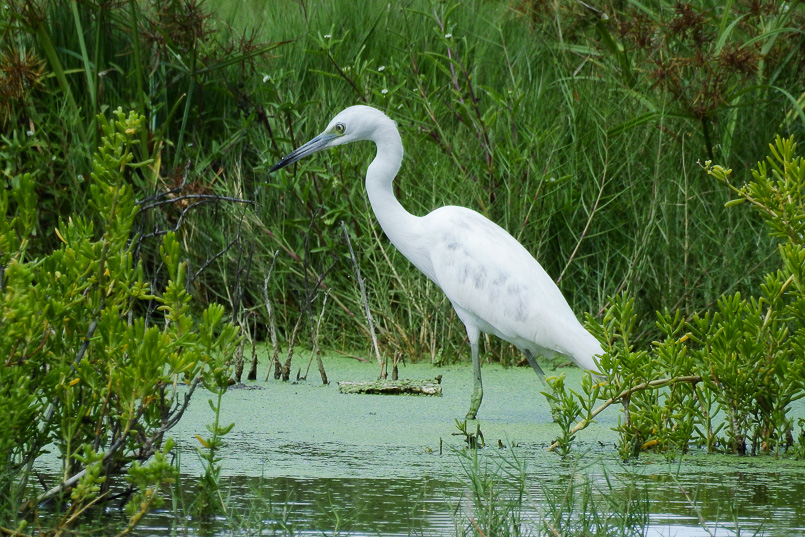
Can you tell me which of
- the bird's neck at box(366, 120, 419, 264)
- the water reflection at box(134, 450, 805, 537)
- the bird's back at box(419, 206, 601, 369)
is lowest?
the water reflection at box(134, 450, 805, 537)

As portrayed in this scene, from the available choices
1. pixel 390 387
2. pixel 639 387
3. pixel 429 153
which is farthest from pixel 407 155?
pixel 639 387

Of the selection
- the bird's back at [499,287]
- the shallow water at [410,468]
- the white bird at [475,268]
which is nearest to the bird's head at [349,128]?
the white bird at [475,268]

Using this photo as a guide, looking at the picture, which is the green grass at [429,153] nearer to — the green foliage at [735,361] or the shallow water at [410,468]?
the shallow water at [410,468]

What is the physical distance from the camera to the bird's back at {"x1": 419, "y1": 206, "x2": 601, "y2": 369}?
14.0 ft

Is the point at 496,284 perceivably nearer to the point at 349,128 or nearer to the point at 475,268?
the point at 475,268

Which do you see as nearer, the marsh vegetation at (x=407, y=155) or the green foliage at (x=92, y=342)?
the green foliage at (x=92, y=342)

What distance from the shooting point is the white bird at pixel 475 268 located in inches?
169

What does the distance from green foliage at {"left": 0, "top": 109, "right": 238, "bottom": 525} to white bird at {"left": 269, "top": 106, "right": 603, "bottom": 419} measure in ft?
6.18

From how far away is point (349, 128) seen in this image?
16.1 ft

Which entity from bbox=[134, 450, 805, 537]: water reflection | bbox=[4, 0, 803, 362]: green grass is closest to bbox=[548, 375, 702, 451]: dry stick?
bbox=[134, 450, 805, 537]: water reflection

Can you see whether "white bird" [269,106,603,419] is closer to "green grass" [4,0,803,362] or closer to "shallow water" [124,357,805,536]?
"shallow water" [124,357,805,536]

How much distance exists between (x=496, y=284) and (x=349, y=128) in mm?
1027

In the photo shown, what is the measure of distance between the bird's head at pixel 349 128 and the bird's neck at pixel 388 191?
0.05m

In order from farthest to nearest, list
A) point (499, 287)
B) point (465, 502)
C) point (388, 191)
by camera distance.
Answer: point (388, 191)
point (499, 287)
point (465, 502)
